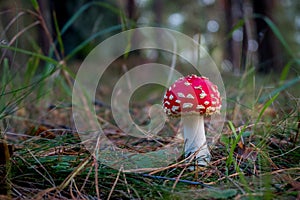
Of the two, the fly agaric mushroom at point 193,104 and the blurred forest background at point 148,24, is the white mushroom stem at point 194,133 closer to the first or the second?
the fly agaric mushroom at point 193,104

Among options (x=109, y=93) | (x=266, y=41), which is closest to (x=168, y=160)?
(x=109, y=93)

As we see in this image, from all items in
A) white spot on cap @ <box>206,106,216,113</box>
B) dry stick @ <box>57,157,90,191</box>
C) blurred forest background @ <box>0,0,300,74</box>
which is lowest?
dry stick @ <box>57,157,90,191</box>

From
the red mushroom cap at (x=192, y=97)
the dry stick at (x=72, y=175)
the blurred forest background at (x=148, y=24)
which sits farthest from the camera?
the blurred forest background at (x=148, y=24)

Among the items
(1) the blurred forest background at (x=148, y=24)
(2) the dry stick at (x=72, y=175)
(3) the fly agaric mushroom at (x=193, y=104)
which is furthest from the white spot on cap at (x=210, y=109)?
(1) the blurred forest background at (x=148, y=24)

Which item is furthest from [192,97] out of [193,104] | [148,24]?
[148,24]

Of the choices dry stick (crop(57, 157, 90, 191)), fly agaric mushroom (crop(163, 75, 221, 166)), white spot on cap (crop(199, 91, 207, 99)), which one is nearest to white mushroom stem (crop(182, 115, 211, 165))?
fly agaric mushroom (crop(163, 75, 221, 166))

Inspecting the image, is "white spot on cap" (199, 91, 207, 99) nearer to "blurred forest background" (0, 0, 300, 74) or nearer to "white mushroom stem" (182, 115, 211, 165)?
"white mushroom stem" (182, 115, 211, 165)

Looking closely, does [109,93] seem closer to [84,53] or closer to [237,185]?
[84,53]

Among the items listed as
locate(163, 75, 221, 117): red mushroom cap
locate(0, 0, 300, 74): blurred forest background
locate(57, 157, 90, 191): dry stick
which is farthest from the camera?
locate(0, 0, 300, 74): blurred forest background
